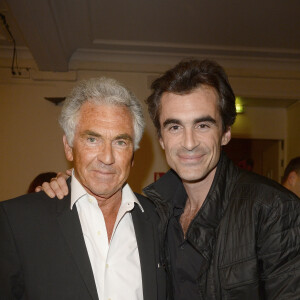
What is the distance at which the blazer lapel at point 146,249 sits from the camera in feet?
4.98

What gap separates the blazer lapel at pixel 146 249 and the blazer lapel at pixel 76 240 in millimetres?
287

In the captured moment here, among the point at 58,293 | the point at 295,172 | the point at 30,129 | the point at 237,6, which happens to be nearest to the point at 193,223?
the point at 58,293

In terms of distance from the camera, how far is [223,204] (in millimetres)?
1549

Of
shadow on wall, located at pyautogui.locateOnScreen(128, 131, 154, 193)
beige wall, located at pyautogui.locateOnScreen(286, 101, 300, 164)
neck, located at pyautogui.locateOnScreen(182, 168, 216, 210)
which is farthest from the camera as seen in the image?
beige wall, located at pyautogui.locateOnScreen(286, 101, 300, 164)

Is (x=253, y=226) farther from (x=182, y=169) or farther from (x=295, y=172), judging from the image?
(x=295, y=172)

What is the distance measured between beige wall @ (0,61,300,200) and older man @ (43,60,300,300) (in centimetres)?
295

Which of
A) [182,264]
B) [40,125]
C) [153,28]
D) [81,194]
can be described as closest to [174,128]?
[81,194]

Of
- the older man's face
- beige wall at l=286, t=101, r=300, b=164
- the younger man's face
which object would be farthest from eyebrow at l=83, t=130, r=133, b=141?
beige wall at l=286, t=101, r=300, b=164

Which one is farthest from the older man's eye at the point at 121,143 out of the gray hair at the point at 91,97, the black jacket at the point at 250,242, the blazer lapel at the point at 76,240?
the black jacket at the point at 250,242

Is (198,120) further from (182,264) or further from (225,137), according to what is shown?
(182,264)

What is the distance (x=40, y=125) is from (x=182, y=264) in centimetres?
384

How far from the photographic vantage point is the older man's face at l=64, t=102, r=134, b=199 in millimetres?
1550

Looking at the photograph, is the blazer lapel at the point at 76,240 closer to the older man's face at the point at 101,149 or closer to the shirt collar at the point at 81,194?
the shirt collar at the point at 81,194

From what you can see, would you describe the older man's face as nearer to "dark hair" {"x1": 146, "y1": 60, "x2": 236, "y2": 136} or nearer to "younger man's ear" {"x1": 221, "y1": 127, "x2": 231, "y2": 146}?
"dark hair" {"x1": 146, "y1": 60, "x2": 236, "y2": 136}
